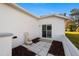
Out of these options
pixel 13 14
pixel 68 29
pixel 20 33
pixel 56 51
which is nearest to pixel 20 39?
pixel 20 33

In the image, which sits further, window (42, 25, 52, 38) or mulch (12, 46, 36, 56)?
window (42, 25, 52, 38)

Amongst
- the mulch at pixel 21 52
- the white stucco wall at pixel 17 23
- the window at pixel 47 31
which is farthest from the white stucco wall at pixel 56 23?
the mulch at pixel 21 52

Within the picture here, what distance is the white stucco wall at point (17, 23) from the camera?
3.08 m

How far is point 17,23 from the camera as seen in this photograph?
10.7 feet

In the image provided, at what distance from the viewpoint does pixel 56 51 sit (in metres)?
3.29

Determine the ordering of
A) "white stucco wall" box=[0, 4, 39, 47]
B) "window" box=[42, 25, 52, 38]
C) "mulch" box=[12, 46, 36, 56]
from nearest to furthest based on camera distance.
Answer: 1. "white stucco wall" box=[0, 4, 39, 47]
2. "mulch" box=[12, 46, 36, 56]
3. "window" box=[42, 25, 52, 38]

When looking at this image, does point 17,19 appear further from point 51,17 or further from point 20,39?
point 51,17

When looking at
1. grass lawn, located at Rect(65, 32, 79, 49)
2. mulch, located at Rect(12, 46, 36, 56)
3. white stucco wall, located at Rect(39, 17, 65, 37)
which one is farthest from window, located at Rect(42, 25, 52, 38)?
Answer: mulch, located at Rect(12, 46, 36, 56)

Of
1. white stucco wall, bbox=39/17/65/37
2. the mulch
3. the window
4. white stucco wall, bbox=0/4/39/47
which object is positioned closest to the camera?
white stucco wall, bbox=0/4/39/47

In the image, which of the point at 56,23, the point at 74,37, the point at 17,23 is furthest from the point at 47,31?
the point at 17,23

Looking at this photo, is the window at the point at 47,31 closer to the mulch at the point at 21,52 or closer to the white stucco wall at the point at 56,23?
the white stucco wall at the point at 56,23

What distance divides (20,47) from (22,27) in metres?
0.57

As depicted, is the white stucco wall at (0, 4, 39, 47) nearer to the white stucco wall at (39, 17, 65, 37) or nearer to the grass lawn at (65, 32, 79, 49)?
the white stucco wall at (39, 17, 65, 37)

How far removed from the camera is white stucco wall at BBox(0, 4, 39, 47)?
3.08 m
